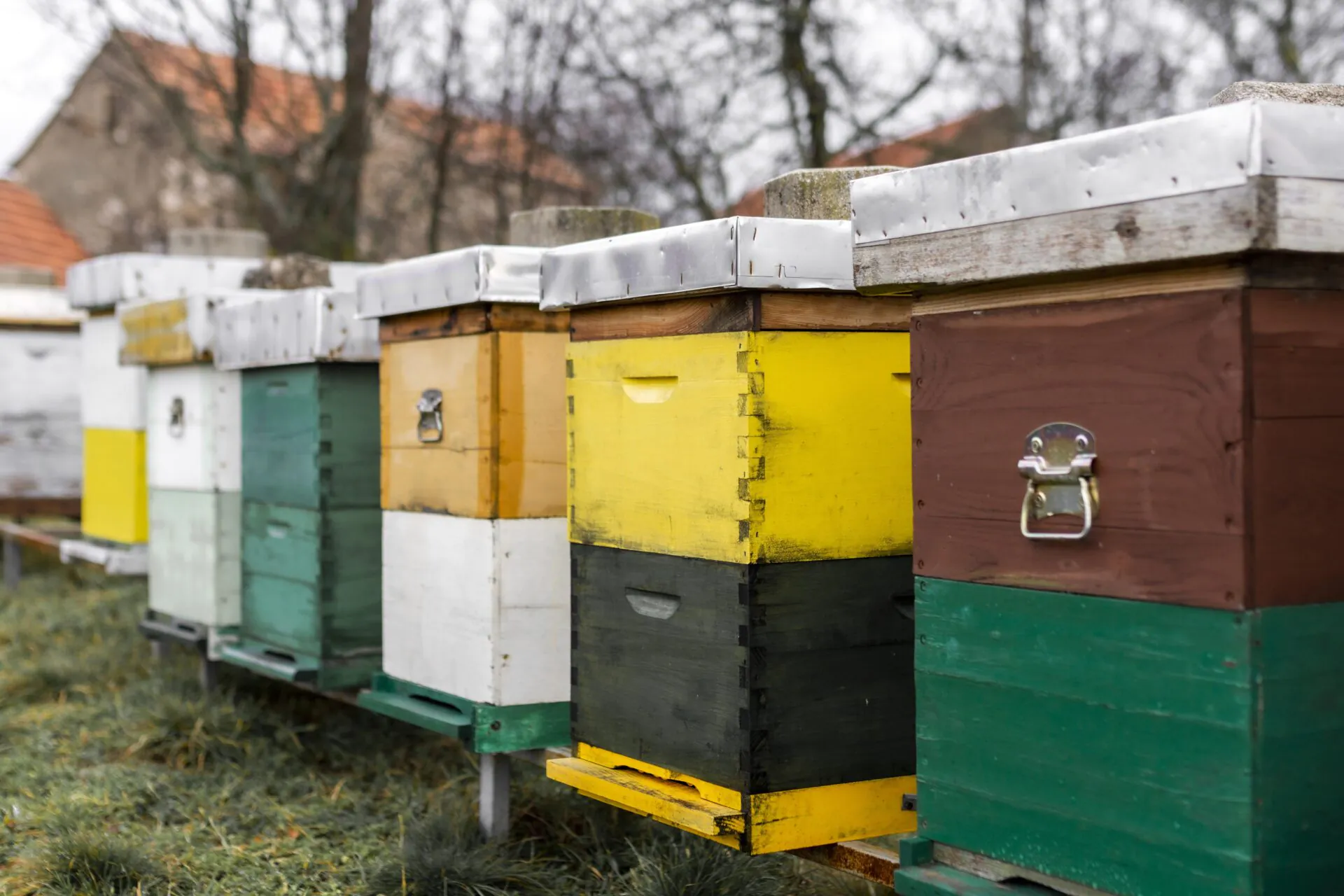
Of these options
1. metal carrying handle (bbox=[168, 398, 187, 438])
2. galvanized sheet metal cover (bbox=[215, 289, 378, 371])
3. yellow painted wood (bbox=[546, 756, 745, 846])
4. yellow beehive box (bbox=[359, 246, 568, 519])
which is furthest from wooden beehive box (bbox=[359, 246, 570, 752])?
metal carrying handle (bbox=[168, 398, 187, 438])

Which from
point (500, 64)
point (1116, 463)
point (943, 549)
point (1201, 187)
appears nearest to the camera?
point (1201, 187)

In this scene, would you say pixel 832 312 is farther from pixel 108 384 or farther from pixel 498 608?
pixel 108 384

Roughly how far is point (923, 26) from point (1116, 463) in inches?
322

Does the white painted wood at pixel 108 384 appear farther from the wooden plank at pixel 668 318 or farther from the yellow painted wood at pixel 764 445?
the yellow painted wood at pixel 764 445

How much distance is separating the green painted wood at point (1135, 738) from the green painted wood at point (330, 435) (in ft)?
7.90

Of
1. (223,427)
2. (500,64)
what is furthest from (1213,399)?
(500,64)

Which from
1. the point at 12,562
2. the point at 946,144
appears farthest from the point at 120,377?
the point at 946,144

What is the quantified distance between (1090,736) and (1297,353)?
0.62 m

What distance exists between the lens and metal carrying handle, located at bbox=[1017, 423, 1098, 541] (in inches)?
76.9

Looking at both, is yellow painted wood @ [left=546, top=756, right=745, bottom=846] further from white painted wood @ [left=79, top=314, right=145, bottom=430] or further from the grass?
white painted wood @ [left=79, top=314, right=145, bottom=430]

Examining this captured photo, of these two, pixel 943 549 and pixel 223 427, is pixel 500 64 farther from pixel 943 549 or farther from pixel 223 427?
pixel 943 549

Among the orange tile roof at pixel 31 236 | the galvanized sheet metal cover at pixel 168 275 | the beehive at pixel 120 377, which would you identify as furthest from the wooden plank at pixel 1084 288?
the orange tile roof at pixel 31 236

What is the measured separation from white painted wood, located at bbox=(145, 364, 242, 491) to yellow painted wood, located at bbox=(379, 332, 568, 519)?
150cm

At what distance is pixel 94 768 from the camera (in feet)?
14.5
